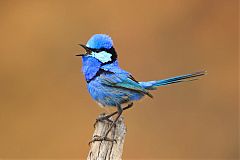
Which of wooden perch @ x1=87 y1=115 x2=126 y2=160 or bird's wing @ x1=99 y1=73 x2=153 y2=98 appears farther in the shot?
bird's wing @ x1=99 y1=73 x2=153 y2=98

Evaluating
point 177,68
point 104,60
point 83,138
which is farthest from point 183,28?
point 104,60

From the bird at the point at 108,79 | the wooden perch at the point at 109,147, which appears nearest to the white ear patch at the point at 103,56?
the bird at the point at 108,79

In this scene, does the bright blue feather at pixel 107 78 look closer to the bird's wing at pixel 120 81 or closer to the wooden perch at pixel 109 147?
the bird's wing at pixel 120 81

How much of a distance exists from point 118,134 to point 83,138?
299cm

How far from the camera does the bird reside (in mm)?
4066

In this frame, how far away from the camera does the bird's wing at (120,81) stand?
4035 millimetres

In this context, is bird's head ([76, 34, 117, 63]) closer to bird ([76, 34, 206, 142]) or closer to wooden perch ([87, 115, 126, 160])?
bird ([76, 34, 206, 142])

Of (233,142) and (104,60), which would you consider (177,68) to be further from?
(104,60)

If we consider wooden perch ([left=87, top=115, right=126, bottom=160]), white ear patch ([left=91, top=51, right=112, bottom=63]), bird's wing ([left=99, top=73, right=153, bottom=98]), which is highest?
white ear patch ([left=91, top=51, right=112, bottom=63])

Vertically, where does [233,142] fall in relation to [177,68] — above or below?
below

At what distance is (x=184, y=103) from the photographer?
7117mm

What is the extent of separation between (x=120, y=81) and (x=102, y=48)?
0.21 meters

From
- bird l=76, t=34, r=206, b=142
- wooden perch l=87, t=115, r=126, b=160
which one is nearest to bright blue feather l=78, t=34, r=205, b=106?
bird l=76, t=34, r=206, b=142

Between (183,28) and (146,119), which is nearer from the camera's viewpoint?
(146,119)
